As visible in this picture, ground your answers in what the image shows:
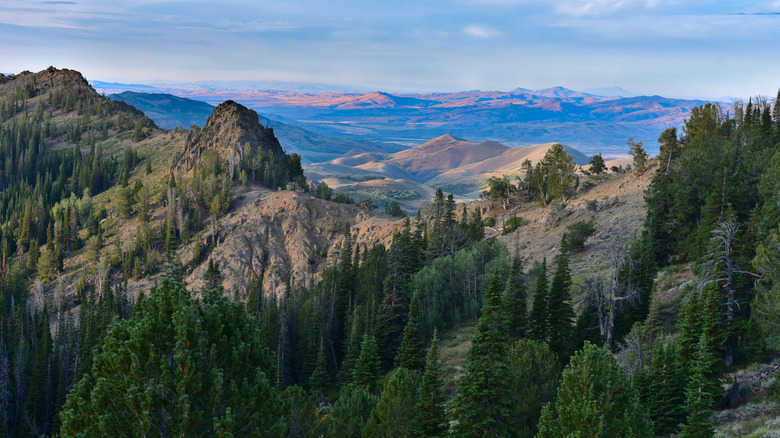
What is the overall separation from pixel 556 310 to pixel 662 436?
12988 mm

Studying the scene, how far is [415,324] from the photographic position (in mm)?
38656

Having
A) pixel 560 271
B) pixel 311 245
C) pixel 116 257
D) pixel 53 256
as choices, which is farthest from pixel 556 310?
pixel 53 256

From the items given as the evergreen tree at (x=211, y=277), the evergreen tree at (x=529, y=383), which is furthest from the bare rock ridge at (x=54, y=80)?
the evergreen tree at (x=529, y=383)

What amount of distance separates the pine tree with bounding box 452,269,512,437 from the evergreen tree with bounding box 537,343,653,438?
3.54 metres

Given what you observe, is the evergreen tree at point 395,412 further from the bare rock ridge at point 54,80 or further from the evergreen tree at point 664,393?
the bare rock ridge at point 54,80

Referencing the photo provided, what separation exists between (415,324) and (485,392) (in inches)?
597

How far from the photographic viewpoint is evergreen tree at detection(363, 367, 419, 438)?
25609 millimetres

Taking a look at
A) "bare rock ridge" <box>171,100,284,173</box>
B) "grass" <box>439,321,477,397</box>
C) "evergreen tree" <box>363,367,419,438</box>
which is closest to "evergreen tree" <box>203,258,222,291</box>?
"bare rock ridge" <box>171,100,284,173</box>

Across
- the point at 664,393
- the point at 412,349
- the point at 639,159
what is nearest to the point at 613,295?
the point at 664,393

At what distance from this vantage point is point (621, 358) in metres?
36.2

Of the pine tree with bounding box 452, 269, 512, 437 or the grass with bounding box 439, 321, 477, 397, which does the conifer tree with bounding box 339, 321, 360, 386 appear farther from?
the pine tree with bounding box 452, 269, 512, 437

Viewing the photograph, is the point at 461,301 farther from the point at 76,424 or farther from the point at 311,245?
the point at 76,424

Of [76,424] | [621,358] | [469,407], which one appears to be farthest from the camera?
[621,358]

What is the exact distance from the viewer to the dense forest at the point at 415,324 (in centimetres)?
1827
